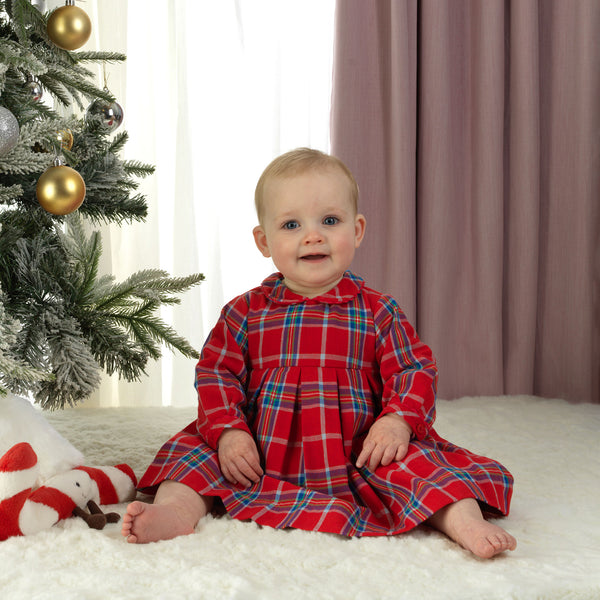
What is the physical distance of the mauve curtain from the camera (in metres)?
2.00

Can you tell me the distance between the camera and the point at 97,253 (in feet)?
3.89

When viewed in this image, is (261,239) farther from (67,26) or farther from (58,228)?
(67,26)

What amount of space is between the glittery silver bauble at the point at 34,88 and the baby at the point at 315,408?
400mm

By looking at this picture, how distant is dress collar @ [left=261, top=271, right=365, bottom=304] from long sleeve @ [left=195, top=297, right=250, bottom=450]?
2.1 inches

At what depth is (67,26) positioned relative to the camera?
112 centimetres

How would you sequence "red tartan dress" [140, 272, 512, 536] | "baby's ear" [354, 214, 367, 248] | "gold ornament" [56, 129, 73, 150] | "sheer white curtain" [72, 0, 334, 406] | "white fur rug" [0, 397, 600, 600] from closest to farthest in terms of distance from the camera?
"white fur rug" [0, 397, 600, 600]
"red tartan dress" [140, 272, 512, 536]
"gold ornament" [56, 129, 73, 150]
"baby's ear" [354, 214, 367, 248]
"sheer white curtain" [72, 0, 334, 406]

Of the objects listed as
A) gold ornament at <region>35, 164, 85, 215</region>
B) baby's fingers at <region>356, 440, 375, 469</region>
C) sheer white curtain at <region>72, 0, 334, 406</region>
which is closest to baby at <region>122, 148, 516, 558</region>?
baby's fingers at <region>356, 440, 375, 469</region>

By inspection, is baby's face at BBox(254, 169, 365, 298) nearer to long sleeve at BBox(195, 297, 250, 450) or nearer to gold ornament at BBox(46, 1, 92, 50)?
long sleeve at BBox(195, 297, 250, 450)

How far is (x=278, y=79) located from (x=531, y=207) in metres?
0.79

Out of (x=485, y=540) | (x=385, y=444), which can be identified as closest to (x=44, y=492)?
(x=385, y=444)

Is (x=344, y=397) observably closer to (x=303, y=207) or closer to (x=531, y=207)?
(x=303, y=207)

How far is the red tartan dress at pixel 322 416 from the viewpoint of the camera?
105cm

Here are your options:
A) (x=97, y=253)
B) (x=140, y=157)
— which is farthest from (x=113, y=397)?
(x=97, y=253)

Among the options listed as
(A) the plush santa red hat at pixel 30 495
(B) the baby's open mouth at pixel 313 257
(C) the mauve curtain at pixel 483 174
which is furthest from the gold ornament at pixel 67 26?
(C) the mauve curtain at pixel 483 174
